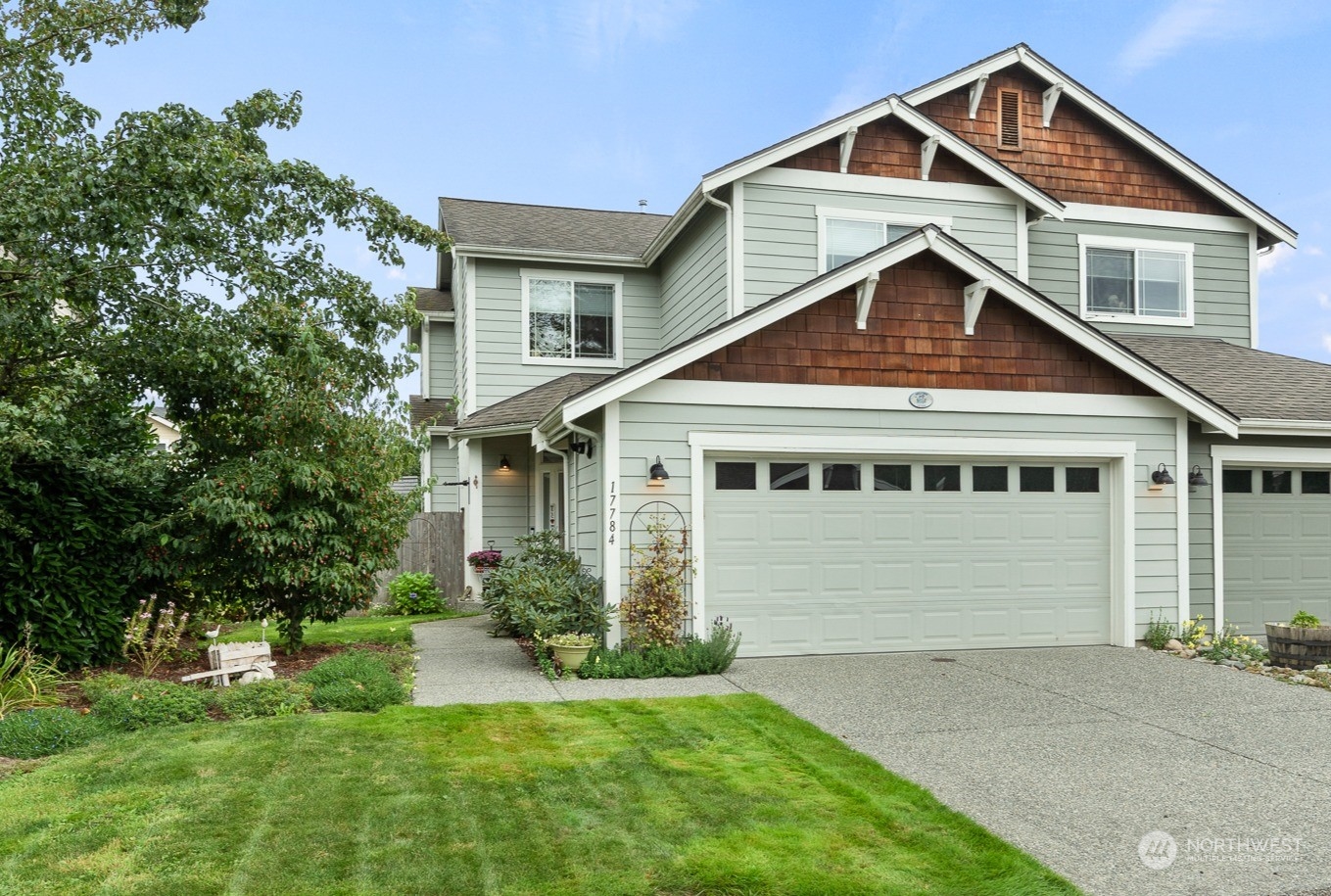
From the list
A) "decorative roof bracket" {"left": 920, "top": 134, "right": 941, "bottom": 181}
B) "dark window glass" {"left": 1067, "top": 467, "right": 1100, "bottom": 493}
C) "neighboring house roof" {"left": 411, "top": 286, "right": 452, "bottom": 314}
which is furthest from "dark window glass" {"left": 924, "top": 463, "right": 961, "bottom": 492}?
"neighboring house roof" {"left": 411, "top": 286, "right": 452, "bottom": 314}

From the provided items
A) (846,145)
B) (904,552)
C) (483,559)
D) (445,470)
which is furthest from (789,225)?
(445,470)

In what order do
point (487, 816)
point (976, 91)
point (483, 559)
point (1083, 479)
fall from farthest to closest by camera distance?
1. point (483, 559)
2. point (976, 91)
3. point (1083, 479)
4. point (487, 816)

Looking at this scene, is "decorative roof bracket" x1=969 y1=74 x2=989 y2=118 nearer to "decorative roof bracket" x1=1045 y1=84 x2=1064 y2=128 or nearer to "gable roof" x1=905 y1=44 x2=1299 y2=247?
"gable roof" x1=905 y1=44 x2=1299 y2=247

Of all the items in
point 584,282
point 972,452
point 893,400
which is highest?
point 584,282

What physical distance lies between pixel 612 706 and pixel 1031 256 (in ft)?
35.8

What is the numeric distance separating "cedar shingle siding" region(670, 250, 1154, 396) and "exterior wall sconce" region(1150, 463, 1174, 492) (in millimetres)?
953

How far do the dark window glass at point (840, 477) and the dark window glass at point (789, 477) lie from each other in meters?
0.23

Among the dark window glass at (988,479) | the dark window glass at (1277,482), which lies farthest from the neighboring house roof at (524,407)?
the dark window glass at (1277,482)

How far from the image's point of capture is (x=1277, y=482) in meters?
12.9

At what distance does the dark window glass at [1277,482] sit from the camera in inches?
508

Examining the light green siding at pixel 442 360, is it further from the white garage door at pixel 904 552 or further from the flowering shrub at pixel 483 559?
the white garage door at pixel 904 552

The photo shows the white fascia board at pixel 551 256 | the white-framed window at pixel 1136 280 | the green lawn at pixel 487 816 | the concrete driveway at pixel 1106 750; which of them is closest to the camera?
the green lawn at pixel 487 816

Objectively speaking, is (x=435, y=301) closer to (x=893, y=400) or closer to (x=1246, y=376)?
(x=893, y=400)

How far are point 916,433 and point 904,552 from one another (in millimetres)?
1372
